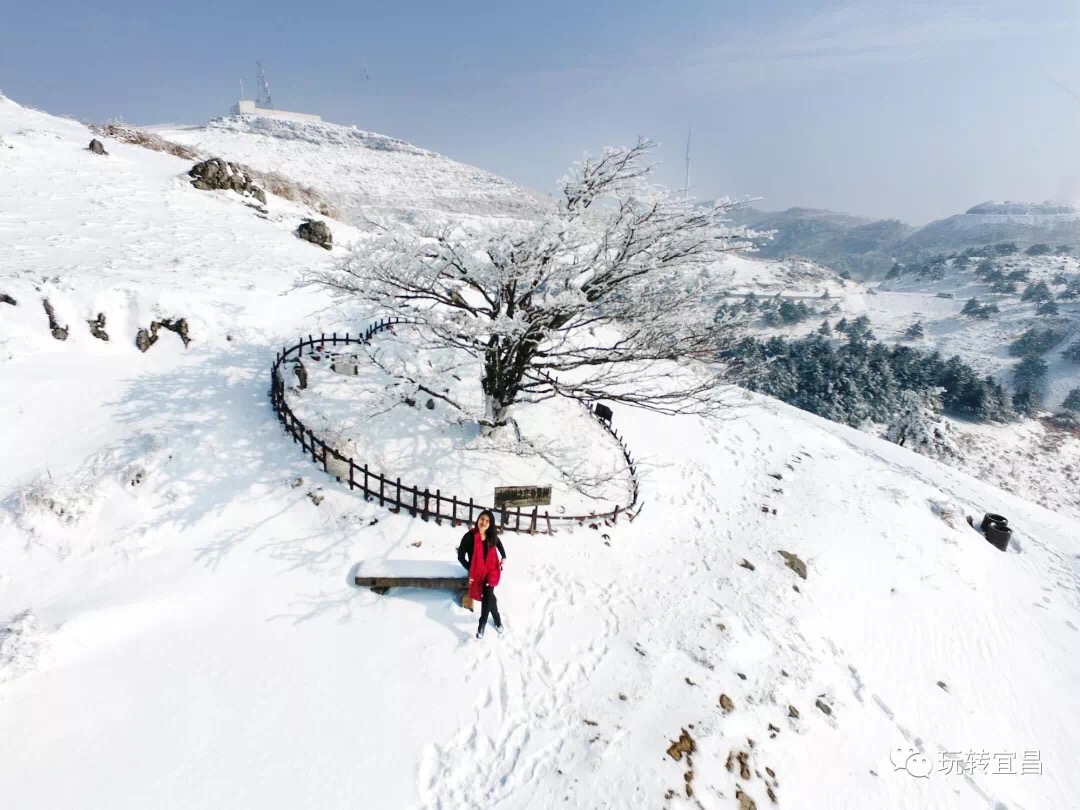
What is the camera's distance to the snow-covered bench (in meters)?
6.83

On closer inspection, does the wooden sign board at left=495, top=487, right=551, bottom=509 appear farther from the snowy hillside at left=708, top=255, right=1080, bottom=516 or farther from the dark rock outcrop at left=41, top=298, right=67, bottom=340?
the dark rock outcrop at left=41, top=298, right=67, bottom=340

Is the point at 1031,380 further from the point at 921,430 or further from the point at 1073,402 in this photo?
the point at 921,430

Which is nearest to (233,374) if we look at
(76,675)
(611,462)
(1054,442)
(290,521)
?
(290,521)

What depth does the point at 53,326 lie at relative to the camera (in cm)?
1016

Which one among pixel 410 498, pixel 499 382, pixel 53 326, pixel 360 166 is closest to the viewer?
pixel 410 498

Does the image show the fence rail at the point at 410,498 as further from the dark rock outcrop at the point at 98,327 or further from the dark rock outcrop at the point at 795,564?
the dark rock outcrop at the point at 98,327

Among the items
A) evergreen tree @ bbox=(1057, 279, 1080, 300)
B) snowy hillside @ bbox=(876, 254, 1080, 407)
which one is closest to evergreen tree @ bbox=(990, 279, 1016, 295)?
snowy hillside @ bbox=(876, 254, 1080, 407)

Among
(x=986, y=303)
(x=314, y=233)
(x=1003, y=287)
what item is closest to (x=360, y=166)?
(x=314, y=233)

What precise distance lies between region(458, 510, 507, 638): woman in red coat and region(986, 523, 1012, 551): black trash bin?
51.6 ft

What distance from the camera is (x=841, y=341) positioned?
6588 cm

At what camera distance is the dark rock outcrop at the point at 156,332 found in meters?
11.0

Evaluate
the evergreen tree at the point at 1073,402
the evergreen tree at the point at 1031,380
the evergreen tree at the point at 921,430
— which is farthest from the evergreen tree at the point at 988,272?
the evergreen tree at the point at 921,430

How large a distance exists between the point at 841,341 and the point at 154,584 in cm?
7737

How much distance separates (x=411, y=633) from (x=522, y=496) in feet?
9.41
